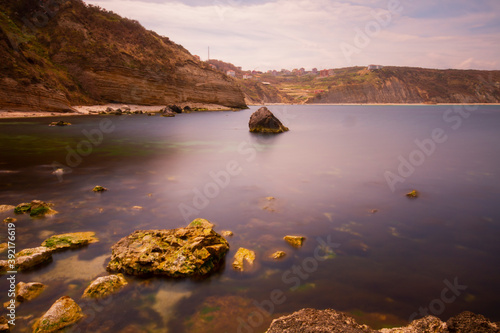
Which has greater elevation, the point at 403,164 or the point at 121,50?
the point at 121,50

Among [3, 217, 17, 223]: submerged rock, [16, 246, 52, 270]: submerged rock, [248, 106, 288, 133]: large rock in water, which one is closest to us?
[16, 246, 52, 270]: submerged rock

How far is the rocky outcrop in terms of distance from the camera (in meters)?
4.23

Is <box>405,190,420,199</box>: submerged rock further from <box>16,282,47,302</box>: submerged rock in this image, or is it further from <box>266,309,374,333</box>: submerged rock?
<box>16,282,47,302</box>: submerged rock

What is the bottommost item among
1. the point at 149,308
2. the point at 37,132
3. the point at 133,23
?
the point at 149,308

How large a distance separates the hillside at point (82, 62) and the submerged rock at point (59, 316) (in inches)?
1736

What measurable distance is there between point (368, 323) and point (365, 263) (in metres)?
2.18

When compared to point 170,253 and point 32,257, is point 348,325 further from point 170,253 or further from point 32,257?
point 32,257

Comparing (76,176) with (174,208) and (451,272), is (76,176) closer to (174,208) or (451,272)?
(174,208)

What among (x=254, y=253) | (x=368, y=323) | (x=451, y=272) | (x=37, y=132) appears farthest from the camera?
(x=37, y=132)

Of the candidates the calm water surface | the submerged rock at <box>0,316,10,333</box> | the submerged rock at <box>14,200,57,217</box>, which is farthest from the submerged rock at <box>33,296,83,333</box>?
the submerged rock at <box>14,200,57,217</box>

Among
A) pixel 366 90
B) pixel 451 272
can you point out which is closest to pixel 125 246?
pixel 451 272

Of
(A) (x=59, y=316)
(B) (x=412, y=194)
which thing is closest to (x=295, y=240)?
(A) (x=59, y=316)

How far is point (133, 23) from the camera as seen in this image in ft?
248

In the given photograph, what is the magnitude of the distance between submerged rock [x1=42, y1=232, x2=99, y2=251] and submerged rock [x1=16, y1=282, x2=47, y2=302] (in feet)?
4.86
